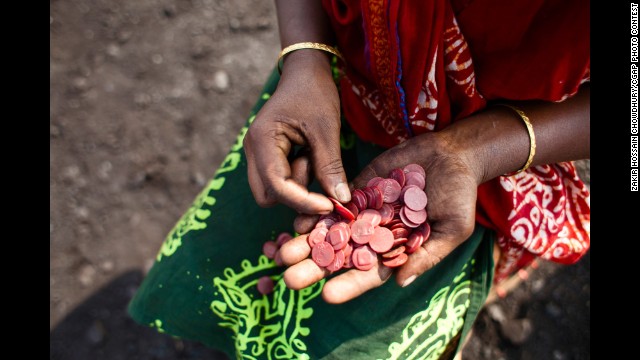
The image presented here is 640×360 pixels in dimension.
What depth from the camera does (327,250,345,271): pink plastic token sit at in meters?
1.56

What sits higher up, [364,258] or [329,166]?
[329,166]

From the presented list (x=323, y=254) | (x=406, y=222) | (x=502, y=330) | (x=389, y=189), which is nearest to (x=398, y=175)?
(x=389, y=189)

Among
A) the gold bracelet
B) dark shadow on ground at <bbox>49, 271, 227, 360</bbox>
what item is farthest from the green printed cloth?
dark shadow on ground at <bbox>49, 271, 227, 360</bbox>

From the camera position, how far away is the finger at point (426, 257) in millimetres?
1524

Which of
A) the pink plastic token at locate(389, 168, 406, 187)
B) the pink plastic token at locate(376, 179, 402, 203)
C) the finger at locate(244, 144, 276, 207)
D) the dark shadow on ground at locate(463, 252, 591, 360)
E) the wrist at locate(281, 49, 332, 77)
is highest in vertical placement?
the wrist at locate(281, 49, 332, 77)

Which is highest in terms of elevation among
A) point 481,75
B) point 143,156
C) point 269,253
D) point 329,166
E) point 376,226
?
point 481,75

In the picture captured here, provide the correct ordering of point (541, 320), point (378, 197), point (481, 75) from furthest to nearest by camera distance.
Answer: point (541, 320), point (378, 197), point (481, 75)

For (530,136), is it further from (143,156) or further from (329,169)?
(143,156)

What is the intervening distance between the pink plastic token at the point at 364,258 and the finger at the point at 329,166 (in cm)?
17

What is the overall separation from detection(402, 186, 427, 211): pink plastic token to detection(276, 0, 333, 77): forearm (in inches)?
20.9

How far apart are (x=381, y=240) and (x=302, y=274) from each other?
11.1 inches

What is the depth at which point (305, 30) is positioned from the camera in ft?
5.89

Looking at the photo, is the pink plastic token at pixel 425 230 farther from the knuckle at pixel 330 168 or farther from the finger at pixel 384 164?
the knuckle at pixel 330 168

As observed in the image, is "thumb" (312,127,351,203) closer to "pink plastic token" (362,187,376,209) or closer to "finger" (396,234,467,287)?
"pink plastic token" (362,187,376,209)
